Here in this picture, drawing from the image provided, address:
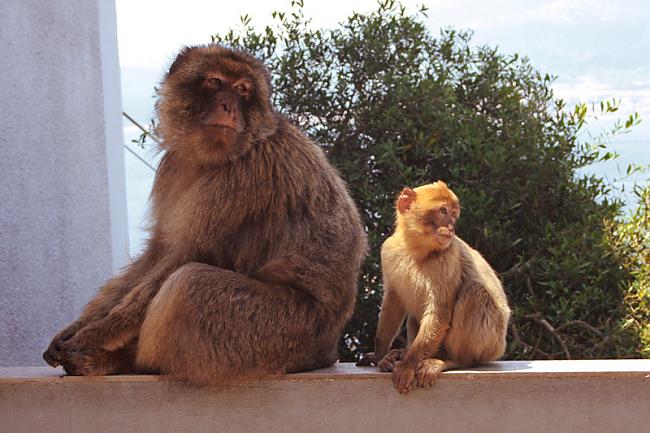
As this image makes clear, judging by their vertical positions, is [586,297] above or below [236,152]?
below

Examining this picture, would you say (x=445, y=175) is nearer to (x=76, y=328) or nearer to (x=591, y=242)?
(x=591, y=242)

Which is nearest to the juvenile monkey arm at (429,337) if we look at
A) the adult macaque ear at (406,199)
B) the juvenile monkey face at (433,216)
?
the juvenile monkey face at (433,216)

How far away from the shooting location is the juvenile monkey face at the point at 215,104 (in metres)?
3.20

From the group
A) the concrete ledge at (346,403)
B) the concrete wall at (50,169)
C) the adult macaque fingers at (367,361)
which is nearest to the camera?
the concrete ledge at (346,403)

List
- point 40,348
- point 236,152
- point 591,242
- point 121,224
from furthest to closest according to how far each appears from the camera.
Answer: point 121,224, point 591,242, point 40,348, point 236,152

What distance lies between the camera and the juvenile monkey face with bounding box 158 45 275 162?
3197 millimetres

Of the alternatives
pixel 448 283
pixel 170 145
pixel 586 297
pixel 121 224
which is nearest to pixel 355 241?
pixel 448 283

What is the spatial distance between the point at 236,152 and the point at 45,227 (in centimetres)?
220

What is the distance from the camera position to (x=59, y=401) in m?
3.28

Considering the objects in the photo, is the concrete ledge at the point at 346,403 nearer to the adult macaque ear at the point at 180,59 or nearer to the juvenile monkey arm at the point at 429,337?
the juvenile monkey arm at the point at 429,337

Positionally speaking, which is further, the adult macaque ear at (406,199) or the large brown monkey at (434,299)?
the adult macaque ear at (406,199)

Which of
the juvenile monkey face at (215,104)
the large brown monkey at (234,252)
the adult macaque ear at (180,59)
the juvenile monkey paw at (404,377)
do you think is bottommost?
the juvenile monkey paw at (404,377)

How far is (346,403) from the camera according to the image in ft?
10.5

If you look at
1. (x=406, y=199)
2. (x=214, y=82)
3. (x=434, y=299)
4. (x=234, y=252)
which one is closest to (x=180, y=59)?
(x=214, y=82)
